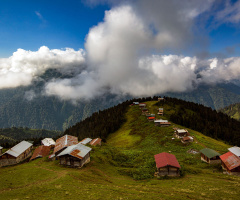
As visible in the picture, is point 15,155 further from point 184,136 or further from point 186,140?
point 184,136

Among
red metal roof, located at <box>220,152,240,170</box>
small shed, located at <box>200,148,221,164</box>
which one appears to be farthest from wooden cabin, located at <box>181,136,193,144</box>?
red metal roof, located at <box>220,152,240,170</box>

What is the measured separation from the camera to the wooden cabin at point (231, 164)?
1747 inches

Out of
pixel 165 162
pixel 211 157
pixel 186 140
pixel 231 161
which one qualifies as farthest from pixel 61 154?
pixel 186 140

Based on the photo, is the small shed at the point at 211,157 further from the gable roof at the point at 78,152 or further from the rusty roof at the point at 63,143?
the rusty roof at the point at 63,143

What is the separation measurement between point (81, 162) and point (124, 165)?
1507 centimetres

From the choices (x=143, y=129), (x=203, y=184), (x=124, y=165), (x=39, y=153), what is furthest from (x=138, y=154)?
(x=143, y=129)

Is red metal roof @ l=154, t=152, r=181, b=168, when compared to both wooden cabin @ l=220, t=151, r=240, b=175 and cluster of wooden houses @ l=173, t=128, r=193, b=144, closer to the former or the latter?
wooden cabin @ l=220, t=151, r=240, b=175

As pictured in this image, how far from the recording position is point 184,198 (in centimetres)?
2572

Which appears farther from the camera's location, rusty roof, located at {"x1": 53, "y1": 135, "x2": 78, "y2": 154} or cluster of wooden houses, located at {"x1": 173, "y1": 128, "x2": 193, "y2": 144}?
cluster of wooden houses, located at {"x1": 173, "y1": 128, "x2": 193, "y2": 144}

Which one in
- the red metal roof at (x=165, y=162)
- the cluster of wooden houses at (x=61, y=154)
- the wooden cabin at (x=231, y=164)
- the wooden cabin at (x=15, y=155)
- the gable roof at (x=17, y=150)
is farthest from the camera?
the gable roof at (x=17, y=150)

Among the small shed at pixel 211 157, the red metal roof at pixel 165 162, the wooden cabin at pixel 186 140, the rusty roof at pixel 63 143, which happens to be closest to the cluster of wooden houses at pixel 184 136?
the wooden cabin at pixel 186 140

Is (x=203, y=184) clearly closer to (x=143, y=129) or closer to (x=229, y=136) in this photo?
(x=143, y=129)

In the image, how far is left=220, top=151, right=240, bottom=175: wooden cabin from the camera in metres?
44.4

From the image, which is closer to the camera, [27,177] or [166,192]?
[166,192]
